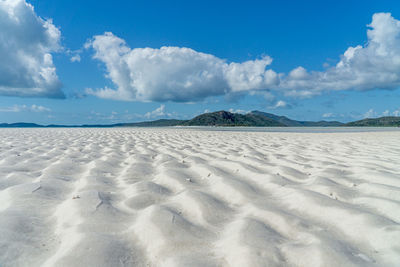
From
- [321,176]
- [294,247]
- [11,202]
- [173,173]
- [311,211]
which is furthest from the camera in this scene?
[173,173]

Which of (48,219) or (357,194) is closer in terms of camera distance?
(48,219)

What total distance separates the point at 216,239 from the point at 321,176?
2.04m

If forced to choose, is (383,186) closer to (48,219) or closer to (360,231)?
(360,231)

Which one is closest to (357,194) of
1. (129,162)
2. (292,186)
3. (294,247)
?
(292,186)

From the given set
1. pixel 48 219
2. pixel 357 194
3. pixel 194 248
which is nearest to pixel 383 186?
pixel 357 194

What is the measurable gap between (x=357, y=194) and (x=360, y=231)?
3.01 ft

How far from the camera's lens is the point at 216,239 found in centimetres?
171

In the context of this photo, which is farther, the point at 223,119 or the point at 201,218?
the point at 223,119

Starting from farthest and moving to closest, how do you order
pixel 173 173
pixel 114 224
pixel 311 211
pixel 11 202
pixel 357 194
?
pixel 173 173 < pixel 357 194 < pixel 11 202 < pixel 311 211 < pixel 114 224

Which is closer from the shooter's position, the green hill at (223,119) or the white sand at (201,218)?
the white sand at (201,218)

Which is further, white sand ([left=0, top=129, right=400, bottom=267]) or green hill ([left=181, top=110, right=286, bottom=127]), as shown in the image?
green hill ([left=181, top=110, right=286, bottom=127])

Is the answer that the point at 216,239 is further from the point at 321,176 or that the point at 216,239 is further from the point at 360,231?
the point at 321,176

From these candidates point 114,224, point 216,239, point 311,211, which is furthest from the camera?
point 311,211

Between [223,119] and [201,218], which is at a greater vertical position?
[223,119]
